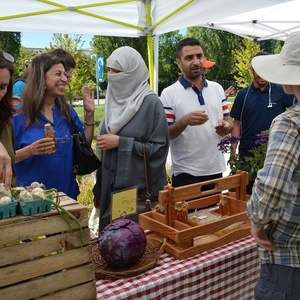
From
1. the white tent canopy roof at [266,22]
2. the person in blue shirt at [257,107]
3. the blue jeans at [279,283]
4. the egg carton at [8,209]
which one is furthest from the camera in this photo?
the white tent canopy roof at [266,22]

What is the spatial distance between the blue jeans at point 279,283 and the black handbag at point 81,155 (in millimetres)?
1347

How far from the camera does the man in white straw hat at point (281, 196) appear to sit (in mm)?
1020

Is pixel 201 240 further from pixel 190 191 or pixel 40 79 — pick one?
pixel 40 79

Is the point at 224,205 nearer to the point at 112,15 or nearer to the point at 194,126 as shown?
the point at 194,126

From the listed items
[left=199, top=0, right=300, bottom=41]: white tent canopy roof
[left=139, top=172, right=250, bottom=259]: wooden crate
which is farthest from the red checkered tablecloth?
[left=199, top=0, right=300, bottom=41]: white tent canopy roof

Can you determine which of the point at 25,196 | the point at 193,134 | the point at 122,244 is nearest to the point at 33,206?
the point at 25,196

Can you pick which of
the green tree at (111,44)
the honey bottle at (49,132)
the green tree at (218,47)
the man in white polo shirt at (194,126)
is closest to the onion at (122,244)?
the honey bottle at (49,132)

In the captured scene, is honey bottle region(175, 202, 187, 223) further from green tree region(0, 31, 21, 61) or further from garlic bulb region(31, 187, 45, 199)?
green tree region(0, 31, 21, 61)

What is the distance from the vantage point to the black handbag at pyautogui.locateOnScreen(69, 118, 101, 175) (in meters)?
2.26

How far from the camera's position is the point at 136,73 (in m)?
2.19

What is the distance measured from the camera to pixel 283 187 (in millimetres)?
1018

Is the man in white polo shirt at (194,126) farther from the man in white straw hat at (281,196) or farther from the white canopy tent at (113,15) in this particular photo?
the man in white straw hat at (281,196)

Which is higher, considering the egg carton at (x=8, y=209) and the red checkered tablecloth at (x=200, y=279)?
Answer: the egg carton at (x=8, y=209)

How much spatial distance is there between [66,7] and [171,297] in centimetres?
333
